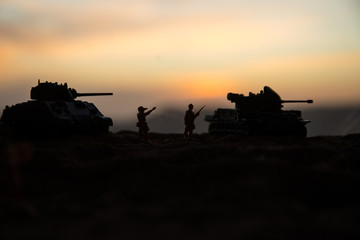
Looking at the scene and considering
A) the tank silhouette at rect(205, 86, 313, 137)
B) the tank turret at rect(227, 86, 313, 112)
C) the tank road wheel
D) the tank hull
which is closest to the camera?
the tank hull

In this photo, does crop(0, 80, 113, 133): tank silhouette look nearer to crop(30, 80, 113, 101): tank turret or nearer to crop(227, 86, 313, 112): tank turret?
crop(30, 80, 113, 101): tank turret

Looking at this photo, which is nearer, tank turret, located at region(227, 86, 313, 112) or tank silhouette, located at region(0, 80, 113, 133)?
tank silhouette, located at region(0, 80, 113, 133)

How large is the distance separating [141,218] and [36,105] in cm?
1079

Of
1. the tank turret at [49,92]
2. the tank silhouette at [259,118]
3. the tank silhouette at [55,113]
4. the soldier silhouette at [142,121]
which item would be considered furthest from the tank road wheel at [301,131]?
the tank turret at [49,92]

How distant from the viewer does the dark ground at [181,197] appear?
566 centimetres

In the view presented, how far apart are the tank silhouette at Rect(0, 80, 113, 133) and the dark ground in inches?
189

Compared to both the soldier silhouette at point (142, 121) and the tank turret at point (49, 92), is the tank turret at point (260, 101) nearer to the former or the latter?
the soldier silhouette at point (142, 121)

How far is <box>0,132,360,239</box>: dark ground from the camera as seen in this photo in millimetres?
5664

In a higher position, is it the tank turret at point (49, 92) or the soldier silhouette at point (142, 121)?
the tank turret at point (49, 92)

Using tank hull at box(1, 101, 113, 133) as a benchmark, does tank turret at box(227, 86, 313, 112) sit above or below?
above

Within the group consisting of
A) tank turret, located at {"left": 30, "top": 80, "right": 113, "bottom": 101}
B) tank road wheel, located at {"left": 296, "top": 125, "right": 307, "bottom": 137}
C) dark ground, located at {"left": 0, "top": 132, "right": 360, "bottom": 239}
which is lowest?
dark ground, located at {"left": 0, "top": 132, "right": 360, "bottom": 239}

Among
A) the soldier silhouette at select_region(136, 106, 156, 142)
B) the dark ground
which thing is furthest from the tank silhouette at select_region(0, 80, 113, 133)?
the dark ground

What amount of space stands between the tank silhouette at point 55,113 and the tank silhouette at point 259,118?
5911 millimetres

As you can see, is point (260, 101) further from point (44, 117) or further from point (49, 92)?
point (44, 117)
